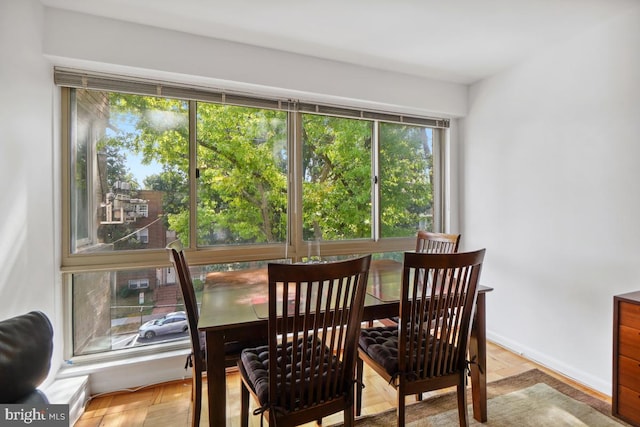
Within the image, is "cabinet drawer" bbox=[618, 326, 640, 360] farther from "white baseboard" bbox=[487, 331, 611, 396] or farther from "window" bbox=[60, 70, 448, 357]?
"window" bbox=[60, 70, 448, 357]

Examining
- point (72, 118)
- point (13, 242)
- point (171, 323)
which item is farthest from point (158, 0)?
point (171, 323)

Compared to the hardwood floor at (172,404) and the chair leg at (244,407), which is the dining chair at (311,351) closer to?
the chair leg at (244,407)

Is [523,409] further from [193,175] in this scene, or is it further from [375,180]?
[193,175]

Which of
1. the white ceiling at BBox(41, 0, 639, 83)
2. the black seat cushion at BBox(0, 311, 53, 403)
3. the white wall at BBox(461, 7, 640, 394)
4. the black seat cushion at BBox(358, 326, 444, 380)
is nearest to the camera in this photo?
the black seat cushion at BBox(0, 311, 53, 403)

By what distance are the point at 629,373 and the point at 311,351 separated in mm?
1738

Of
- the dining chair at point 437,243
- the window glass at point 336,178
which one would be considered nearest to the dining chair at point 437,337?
the dining chair at point 437,243

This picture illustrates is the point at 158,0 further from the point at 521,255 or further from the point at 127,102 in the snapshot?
the point at 521,255

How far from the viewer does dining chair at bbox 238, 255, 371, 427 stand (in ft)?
3.53

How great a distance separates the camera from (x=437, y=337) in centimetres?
148

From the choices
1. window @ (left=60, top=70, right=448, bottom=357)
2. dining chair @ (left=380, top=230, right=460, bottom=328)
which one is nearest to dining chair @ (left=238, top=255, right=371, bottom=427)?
dining chair @ (left=380, top=230, right=460, bottom=328)

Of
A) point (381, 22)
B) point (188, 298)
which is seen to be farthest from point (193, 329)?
point (381, 22)

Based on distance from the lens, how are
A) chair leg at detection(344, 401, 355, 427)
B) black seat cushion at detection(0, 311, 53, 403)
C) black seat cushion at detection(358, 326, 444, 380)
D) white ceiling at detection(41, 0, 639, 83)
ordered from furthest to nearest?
white ceiling at detection(41, 0, 639, 83), black seat cushion at detection(358, 326, 444, 380), chair leg at detection(344, 401, 355, 427), black seat cushion at detection(0, 311, 53, 403)

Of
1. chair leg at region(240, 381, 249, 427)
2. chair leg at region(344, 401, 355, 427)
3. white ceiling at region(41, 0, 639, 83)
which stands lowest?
chair leg at region(240, 381, 249, 427)

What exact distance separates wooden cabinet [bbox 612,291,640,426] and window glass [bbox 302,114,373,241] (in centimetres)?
175
